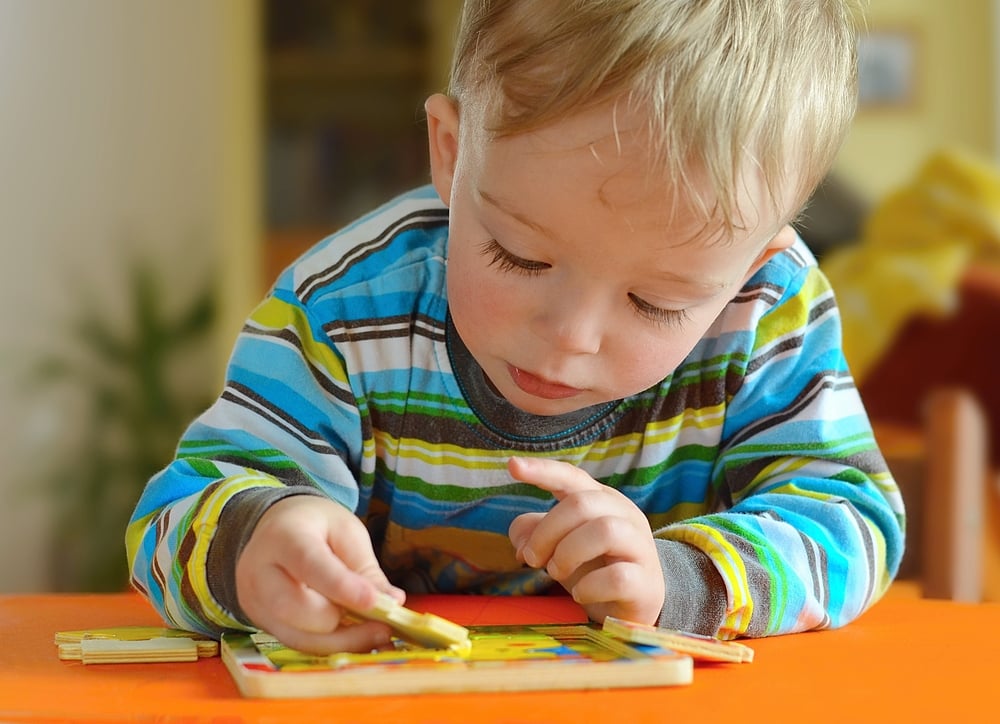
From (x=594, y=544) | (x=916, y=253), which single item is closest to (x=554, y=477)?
(x=594, y=544)

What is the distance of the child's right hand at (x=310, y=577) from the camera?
616 mm

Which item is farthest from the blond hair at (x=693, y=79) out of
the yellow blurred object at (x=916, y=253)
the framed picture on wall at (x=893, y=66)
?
the framed picture on wall at (x=893, y=66)

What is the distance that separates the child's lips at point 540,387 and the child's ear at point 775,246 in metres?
0.16

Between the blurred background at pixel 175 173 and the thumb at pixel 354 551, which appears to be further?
the blurred background at pixel 175 173

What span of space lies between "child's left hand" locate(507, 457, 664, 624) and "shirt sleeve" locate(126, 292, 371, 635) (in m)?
0.14

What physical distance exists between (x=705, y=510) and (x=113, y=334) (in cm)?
268

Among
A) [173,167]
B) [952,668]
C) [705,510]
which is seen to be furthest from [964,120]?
[952,668]

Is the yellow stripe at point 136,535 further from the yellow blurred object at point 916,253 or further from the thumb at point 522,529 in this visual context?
the yellow blurred object at point 916,253

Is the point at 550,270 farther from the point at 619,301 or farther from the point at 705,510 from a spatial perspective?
the point at 705,510

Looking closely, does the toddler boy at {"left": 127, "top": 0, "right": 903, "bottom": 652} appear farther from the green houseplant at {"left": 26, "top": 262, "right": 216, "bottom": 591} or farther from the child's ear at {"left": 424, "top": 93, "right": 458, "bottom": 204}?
the green houseplant at {"left": 26, "top": 262, "right": 216, "bottom": 591}

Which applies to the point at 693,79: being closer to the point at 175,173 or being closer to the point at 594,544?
the point at 594,544

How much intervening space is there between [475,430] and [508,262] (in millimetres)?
224

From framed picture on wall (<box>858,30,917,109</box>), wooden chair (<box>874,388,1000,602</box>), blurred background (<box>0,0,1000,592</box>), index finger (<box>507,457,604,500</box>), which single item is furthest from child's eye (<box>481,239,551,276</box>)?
framed picture on wall (<box>858,30,917,109</box>)

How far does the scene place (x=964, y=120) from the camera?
4238 mm
